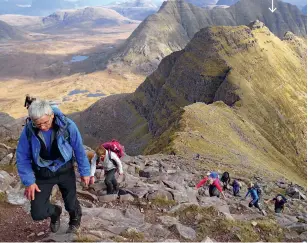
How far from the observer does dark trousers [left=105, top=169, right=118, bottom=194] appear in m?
16.1

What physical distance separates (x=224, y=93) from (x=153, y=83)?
59.1 m

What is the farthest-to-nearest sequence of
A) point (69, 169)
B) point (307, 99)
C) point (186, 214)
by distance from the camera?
1. point (307, 99)
2. point (186, 214)
3. point (69, 169)

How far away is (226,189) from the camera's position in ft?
87.5

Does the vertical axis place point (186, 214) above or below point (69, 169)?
below

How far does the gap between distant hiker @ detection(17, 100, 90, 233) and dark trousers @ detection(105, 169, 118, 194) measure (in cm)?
568

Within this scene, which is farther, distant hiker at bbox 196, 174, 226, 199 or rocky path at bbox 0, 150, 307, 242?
distant hiker at bbox 196, 174, 226, 199

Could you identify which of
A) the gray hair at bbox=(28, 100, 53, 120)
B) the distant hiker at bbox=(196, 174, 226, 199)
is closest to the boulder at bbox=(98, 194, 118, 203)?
the distant hiker at bbox=(196, 174, 226, 199)

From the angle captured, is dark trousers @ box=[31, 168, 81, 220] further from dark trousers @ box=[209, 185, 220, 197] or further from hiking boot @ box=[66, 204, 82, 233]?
dark trousers @ box=[209, 185, 220, 197]

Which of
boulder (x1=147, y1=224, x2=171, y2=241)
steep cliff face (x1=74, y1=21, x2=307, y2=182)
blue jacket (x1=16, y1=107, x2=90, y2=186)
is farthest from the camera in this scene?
steep cliff face (x1=74, y1=21, x2=307, y2=182)

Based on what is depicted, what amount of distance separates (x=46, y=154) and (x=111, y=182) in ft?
25.4

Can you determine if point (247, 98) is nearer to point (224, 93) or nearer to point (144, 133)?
point (224, 93)

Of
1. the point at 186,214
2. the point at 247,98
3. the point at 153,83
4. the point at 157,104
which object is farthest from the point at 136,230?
the point at 153,83

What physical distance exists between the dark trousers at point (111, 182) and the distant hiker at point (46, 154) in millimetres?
5675

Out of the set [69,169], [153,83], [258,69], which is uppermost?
[69,169]
